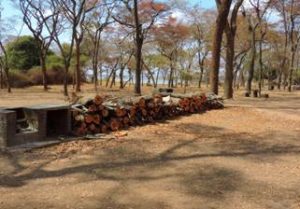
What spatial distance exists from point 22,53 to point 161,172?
130 ft

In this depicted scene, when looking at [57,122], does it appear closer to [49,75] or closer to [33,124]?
[33,124]

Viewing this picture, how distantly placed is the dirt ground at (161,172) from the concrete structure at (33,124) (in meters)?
0.46

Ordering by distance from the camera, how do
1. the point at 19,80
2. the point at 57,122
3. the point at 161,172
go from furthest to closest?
1. the point at 19,80
2. the point at 57,122
3. the point at 161,172

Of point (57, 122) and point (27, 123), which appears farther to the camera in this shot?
point (57, 122)

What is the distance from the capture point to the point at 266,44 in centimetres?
4709

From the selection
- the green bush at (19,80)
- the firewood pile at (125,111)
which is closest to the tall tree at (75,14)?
the green bush at (19,80)

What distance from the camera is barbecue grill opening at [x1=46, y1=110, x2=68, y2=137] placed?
8.59 m

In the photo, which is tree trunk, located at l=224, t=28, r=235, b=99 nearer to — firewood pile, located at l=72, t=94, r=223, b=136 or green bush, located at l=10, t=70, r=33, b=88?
firewood pile, located at l=72, t=94, r=223, b=136

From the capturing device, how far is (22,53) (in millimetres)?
43562

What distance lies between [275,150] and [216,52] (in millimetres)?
7805

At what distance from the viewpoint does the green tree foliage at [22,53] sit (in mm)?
42772

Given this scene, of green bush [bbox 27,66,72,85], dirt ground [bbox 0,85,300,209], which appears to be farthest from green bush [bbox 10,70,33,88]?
dirt ground [bbox 0,85,300,209]

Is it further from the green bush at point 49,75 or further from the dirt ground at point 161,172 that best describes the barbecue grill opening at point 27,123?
the green bush at point 49,75

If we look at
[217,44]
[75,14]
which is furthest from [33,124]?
[75,14]
